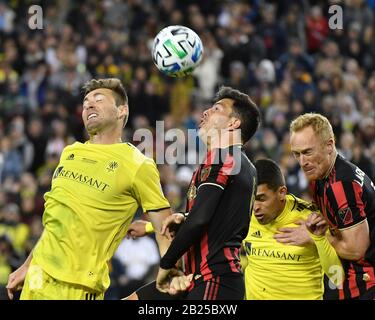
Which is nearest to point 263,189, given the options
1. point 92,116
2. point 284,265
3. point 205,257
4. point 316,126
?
point 284,265

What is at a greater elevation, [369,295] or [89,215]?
[89,215]

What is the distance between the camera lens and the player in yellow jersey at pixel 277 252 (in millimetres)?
7375

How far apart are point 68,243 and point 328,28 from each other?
14.1 m

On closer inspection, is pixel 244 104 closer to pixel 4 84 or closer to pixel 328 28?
pixel 4 84

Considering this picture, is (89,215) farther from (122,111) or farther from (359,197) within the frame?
(359,197)

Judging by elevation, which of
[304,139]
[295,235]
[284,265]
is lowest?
[284,265]

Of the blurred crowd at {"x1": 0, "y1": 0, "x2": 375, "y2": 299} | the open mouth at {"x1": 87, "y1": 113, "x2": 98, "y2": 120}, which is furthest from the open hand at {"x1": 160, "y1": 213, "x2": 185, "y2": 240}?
the blurred crowd at {"x1": 0, "y1": 0, "x2": 375, "y2": 299}

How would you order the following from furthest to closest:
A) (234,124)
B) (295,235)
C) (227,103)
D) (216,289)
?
(295,235) < (227,103) < (234,124) < (216,289)

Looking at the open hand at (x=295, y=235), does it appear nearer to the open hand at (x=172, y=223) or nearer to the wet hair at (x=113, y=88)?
the open hand at (x=172, y=223)

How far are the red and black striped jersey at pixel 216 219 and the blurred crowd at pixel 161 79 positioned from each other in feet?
22.6

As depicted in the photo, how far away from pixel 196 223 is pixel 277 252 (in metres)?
1.79

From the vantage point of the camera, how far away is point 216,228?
19.8 ft

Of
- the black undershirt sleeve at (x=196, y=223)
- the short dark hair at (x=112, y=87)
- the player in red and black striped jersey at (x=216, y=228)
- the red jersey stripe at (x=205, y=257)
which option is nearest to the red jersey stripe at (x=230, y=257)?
the player in red and black striped jersey at (x=216, y=228)
